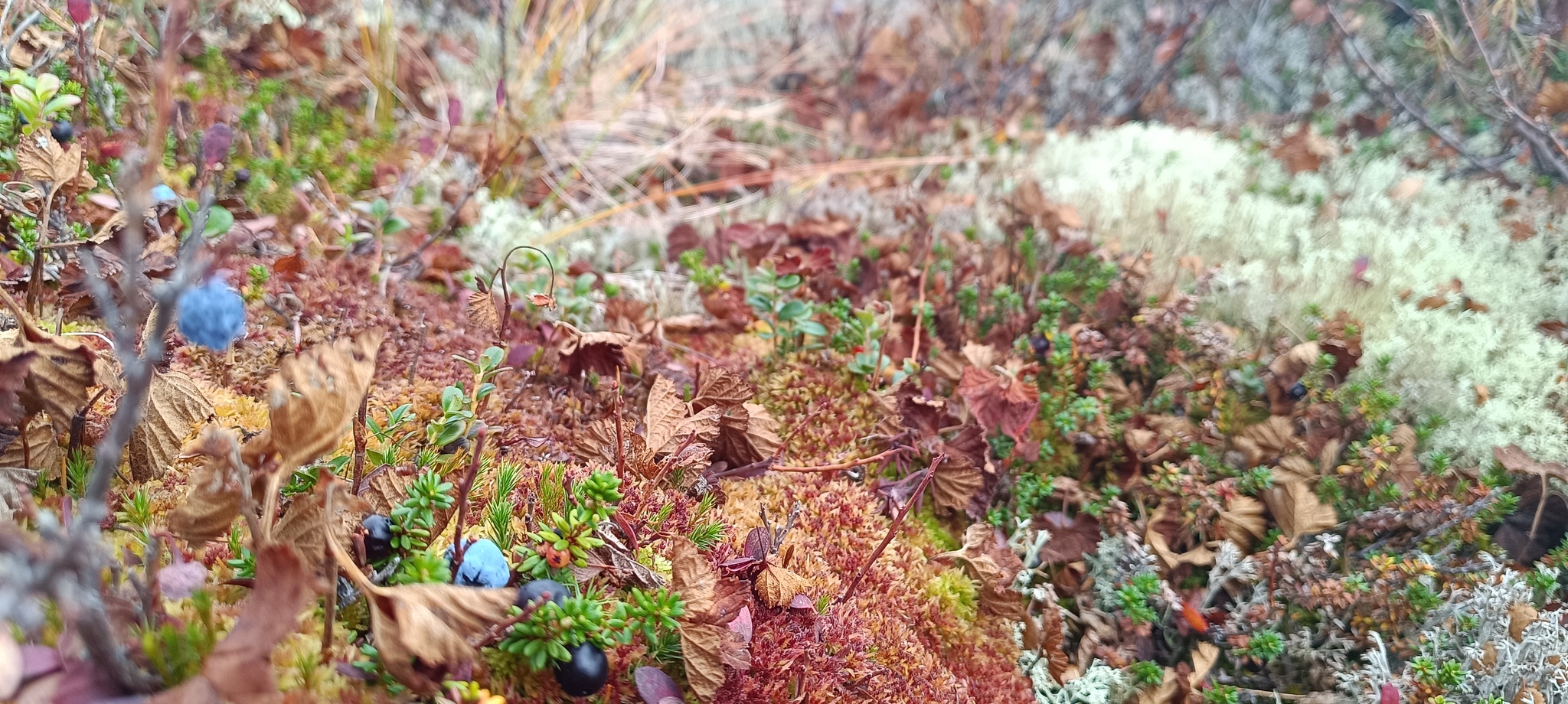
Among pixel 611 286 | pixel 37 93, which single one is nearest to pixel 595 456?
pixel 611 286

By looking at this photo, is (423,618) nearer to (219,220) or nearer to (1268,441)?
(219,220)

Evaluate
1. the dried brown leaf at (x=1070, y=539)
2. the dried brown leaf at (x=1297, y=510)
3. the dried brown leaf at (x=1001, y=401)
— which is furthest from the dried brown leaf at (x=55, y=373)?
the dried brown leaf at (x=1297, y=510)

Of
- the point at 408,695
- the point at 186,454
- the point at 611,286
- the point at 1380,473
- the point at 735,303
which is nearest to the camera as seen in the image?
the point at 408,695

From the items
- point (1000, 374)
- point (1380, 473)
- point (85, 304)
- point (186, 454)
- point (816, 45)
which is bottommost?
point (1380, 473)

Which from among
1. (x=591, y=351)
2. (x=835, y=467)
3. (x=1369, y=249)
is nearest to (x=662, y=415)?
(x=591, y=351)

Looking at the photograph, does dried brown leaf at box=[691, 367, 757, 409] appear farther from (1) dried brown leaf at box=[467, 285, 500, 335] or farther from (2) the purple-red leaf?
(2) the purple-red leaf

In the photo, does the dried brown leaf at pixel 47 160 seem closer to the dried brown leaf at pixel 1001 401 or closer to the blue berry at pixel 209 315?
the blue berry at pixel 209 315

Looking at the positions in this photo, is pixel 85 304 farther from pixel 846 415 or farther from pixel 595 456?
pixel 846 415

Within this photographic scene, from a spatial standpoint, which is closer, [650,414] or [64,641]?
[64,641]
